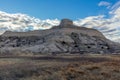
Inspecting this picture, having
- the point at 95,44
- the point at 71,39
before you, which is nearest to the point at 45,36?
the point at 71,39

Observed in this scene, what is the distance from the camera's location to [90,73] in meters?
48.8

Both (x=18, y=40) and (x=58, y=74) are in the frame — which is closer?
(x=58, y=74)

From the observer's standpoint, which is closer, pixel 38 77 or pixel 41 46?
pixel 38 77

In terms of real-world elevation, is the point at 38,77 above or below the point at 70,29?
below

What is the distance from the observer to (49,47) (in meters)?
164

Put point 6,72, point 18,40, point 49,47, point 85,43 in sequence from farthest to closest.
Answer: point 18,40, point 85,43, point 49,47, point 6,72

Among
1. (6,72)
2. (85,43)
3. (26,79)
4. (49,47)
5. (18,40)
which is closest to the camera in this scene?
(26,79)

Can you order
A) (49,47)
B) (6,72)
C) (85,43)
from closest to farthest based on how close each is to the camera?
(6,72) → (49,47) → (85,43)

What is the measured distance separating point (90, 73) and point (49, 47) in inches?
4544

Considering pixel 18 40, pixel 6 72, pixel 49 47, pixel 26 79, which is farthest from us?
pixel 18 40

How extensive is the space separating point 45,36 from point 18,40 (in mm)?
20830

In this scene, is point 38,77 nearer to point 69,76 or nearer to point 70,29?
point 69,76

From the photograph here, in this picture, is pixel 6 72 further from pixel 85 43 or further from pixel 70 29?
pixel 70 29

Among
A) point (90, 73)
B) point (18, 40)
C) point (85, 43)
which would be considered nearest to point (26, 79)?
point (90, 73)
